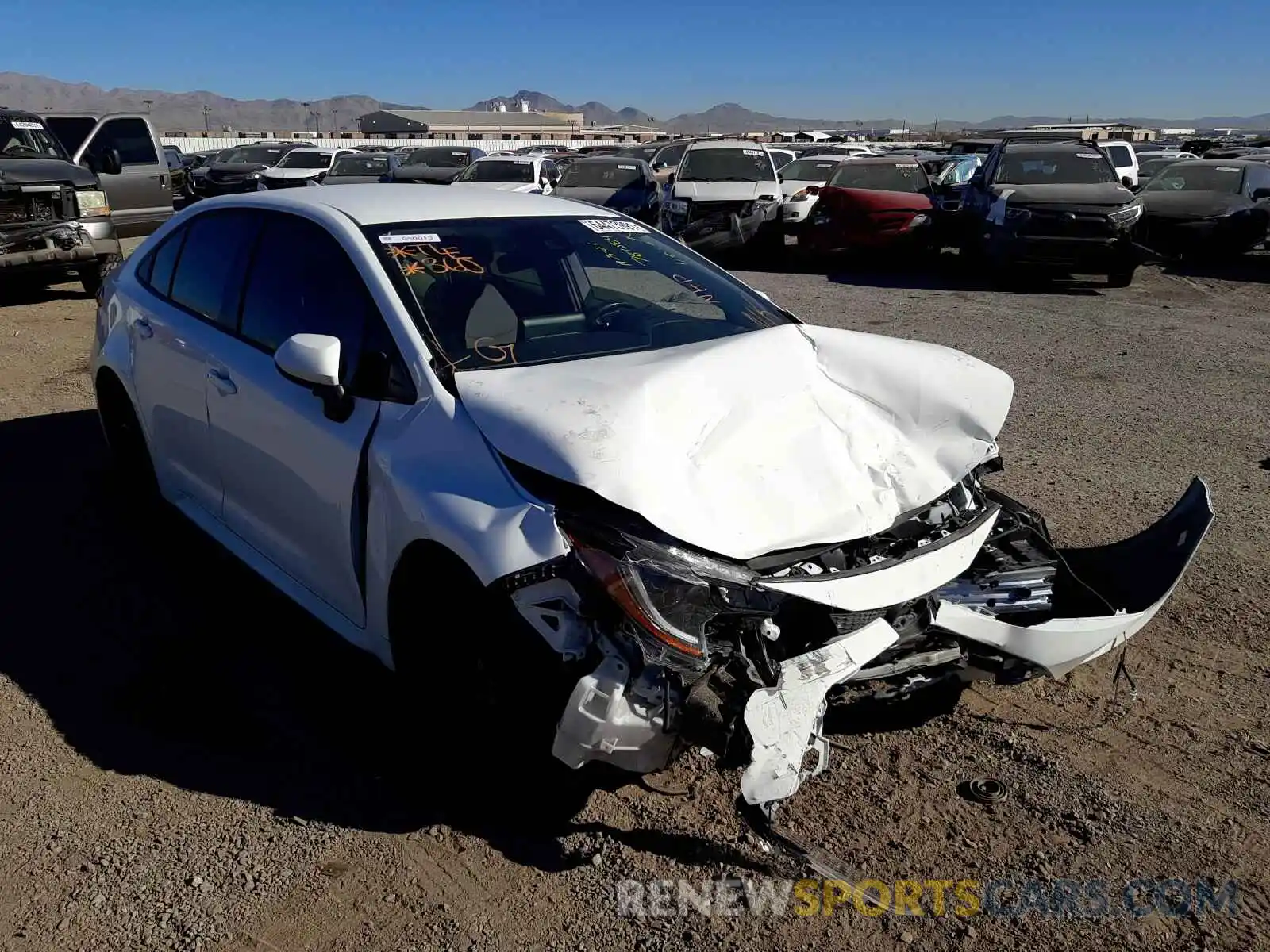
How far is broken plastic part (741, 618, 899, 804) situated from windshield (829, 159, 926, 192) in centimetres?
1497

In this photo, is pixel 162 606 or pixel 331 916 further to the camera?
pixel 162 606

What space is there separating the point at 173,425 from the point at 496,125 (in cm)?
10162

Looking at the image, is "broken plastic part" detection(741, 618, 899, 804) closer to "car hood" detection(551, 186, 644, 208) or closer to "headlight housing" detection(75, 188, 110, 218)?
"headlight housing" detection(75, 188, 110, 218)

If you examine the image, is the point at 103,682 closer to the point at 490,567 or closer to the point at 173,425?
the point at 173,425

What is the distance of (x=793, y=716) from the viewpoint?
2729mm

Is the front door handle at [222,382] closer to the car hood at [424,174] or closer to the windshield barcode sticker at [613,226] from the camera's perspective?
the windshield barcode sticker at [613,226]

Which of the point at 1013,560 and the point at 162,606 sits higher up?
the point at 1013,560

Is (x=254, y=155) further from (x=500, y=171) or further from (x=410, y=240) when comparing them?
(x=410, y=240)

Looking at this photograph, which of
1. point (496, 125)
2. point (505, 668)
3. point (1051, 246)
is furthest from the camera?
point (496, 125)

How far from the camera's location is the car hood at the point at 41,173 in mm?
11213

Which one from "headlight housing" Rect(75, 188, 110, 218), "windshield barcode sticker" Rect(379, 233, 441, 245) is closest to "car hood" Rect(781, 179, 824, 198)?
"headlight housing" Rect(75, 188, 110, 218)

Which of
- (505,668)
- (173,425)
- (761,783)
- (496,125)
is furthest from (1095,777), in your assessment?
(496,125)

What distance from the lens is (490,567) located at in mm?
2828

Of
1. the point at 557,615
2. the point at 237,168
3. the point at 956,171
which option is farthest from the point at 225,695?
the point at 237,168
